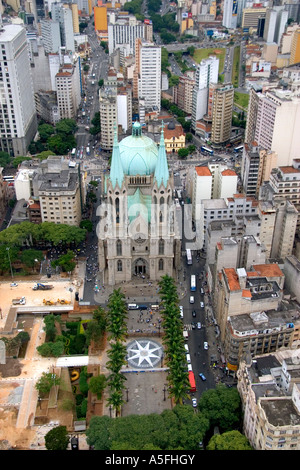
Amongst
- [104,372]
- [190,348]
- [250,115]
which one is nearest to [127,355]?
[104,372]

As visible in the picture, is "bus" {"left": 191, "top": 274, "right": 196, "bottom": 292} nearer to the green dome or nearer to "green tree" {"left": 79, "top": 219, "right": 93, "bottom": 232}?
the green dome

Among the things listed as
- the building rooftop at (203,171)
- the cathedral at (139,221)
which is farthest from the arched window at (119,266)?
the building rooftop at (203,171)

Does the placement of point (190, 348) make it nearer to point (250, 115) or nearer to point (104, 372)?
point (104, 372)

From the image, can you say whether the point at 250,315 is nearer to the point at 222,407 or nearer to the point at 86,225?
the point at 222,407

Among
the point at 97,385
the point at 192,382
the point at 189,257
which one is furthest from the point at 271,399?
the point at 189,257

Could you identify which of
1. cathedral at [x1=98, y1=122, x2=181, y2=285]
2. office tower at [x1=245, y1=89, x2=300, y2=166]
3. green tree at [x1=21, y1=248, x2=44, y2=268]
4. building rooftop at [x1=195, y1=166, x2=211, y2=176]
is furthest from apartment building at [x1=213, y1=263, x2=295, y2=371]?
office tower at [x1=245, y1=89, x2=300, y2=166]

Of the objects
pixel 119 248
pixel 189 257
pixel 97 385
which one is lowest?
pixel 189 257
